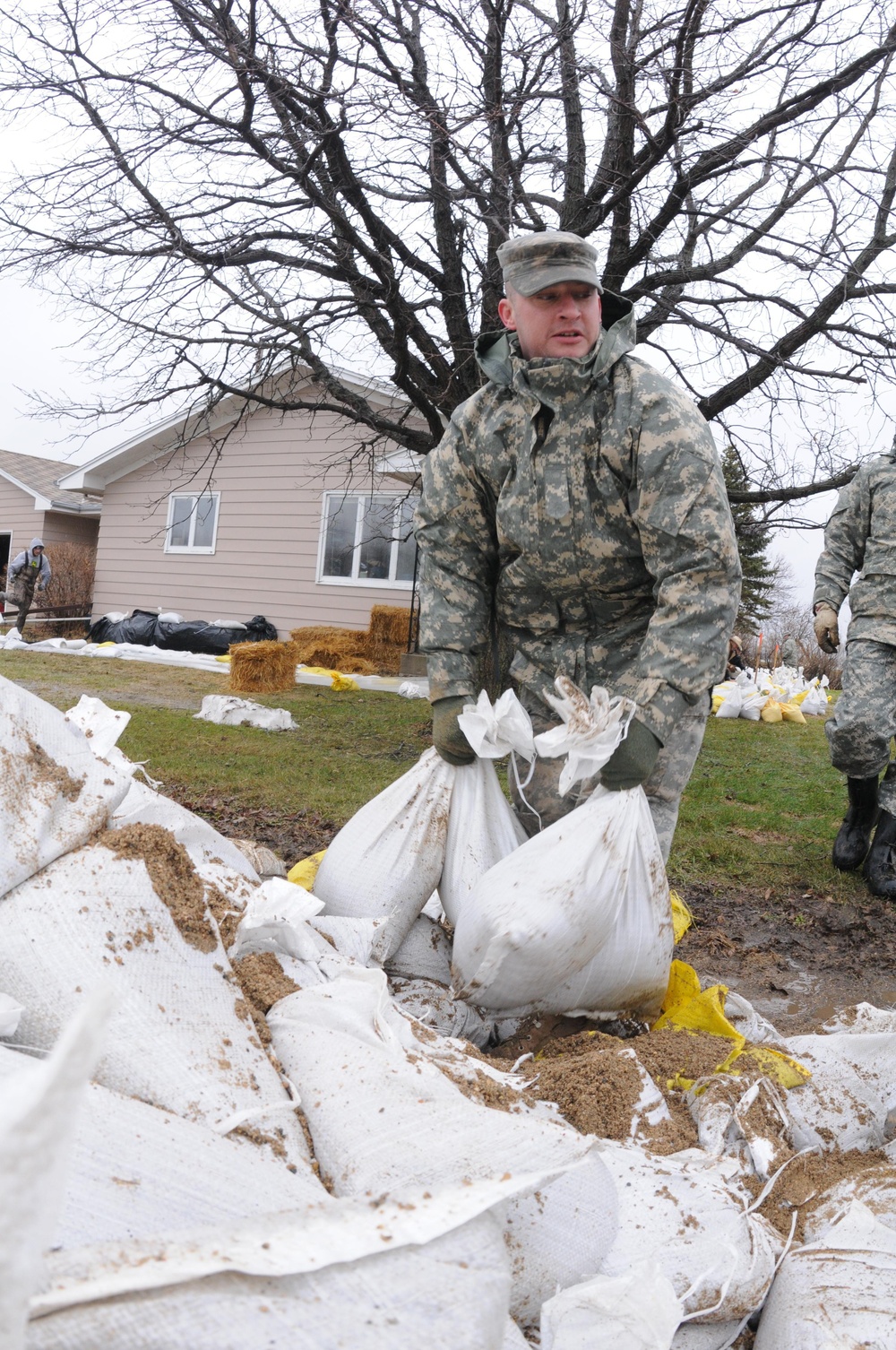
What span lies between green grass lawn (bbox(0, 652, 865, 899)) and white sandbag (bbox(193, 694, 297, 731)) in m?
0.19

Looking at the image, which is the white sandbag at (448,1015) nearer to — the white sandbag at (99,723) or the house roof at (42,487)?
the white sandbag at (99,723)

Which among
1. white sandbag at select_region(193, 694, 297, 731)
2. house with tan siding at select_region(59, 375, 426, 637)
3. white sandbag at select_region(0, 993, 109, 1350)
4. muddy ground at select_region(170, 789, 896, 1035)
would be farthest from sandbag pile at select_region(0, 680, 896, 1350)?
house with tan siding at select_region(59, 375, 426, 637)

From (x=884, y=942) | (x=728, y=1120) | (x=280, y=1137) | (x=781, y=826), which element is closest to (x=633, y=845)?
(x=728, y=1120)

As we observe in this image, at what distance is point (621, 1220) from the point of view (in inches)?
53.4

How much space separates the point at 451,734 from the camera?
2.46 meters

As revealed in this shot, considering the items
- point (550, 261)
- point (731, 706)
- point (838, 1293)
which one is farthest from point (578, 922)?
point (731, 706)

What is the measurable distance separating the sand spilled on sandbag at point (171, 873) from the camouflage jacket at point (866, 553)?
11.6ft

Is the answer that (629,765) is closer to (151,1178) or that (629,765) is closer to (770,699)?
(151,1178)

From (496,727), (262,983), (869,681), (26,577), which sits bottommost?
(262,983)

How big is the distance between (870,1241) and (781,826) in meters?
4.47

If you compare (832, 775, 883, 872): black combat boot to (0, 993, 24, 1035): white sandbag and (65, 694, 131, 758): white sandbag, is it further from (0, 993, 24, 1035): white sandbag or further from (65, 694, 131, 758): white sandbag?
(0, 993, 24, 1035): white sandbag

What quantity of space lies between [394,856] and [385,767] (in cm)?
411

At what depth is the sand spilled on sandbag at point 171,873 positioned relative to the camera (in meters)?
1.61

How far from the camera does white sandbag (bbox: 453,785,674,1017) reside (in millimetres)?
1950
